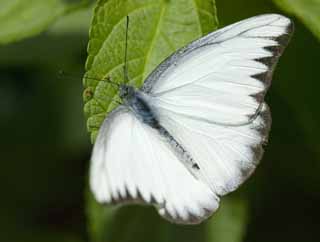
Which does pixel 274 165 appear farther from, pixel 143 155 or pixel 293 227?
pixel 143 155

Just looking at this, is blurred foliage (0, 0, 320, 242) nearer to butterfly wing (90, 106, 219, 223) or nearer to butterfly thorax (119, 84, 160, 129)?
butterfly thorax (119, 84, 160, 129)

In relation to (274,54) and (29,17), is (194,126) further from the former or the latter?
(29,17)

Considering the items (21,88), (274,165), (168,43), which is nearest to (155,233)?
(274,165)

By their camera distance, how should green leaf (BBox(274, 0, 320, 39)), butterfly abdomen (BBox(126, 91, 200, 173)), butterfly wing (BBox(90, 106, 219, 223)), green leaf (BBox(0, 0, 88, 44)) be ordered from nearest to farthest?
butterfly wing (BBox(90, 106, 219, 223)) → butterfly abdomen (BBox(126, 91, 200, 173)) → green leaf (BBox(274, 0, 320, 39)) → green leaf (BBox(0, 0, 88, 44))

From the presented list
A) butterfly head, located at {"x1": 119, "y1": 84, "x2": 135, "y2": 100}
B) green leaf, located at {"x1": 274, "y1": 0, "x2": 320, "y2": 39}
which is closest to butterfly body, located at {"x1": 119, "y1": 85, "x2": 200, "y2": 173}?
butterfly head, located at {"x1": 119, "y1": 84, "x2": 135, "y2": 100}

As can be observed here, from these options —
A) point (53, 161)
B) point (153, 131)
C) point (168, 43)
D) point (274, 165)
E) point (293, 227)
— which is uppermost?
point (168, 43)

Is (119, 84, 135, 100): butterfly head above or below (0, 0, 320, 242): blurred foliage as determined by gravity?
above

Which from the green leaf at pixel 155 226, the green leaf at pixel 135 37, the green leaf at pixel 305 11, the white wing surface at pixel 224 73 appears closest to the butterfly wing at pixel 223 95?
the white wing surface at pixel 224 73
